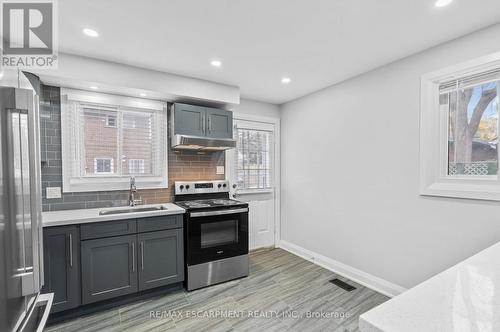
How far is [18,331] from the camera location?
83cm

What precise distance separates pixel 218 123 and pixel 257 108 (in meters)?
0.99

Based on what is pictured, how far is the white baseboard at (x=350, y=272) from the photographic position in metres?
2.40

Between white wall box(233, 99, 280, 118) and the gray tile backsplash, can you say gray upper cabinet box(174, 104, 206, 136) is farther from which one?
white wall box(233, 99, 280, 118)

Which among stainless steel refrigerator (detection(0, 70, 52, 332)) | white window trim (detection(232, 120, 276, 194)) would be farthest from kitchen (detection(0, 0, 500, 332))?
white window trim (detection(232, 120, 276, 194))

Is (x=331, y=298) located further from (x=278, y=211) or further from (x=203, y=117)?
(x=203, y=117)

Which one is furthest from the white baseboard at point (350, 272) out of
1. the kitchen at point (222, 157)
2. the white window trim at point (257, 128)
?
the white window trim at point (257, 128)

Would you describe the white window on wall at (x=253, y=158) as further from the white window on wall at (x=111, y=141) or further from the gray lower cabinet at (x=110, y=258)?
the gray lower cabinet at (x=110, y=258)

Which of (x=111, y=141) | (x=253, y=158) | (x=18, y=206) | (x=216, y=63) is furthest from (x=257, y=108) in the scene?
(x=18, y=206)

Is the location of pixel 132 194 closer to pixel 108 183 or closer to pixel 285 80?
pixel 108 183

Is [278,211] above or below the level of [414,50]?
below

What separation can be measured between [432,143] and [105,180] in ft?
11.2

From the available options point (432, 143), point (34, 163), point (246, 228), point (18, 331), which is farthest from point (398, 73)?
point (18, 331)

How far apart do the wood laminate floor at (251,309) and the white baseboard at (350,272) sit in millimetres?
84

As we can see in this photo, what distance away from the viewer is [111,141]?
2.70 meters
